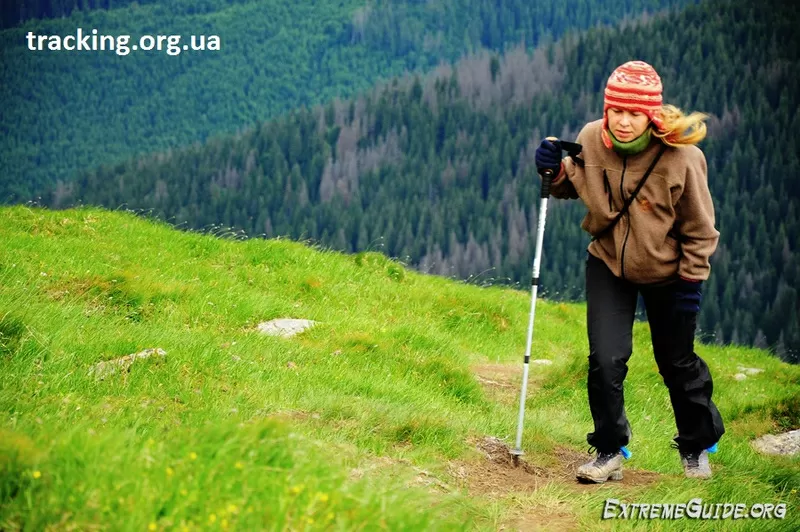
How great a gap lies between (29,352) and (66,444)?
11.9ft

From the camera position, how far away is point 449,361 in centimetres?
1265

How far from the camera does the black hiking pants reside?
27.3 feet

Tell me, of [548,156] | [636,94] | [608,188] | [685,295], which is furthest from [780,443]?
[636,94]

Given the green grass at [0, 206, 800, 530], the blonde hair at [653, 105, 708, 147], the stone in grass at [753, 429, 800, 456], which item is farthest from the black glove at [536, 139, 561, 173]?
the stone in grass at [753, 429, 800, 456]

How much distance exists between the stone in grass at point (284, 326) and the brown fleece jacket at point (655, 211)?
5316 millimetres

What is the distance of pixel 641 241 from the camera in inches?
320

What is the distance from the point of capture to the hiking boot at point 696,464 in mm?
8703

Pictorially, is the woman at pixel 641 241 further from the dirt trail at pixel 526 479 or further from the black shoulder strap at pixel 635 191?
the dirt trail at pixel 526 479

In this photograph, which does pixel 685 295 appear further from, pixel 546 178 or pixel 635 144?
pixel 546 178

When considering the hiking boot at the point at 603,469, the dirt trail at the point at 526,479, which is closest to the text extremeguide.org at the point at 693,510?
the dirt trail at the point at 526,479

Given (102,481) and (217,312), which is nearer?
(102,481)

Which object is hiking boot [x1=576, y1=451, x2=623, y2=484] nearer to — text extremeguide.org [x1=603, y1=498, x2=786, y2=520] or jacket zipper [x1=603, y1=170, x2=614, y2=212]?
text extremeguide.org [x1=603, y1=498, x2=786, y2=520]

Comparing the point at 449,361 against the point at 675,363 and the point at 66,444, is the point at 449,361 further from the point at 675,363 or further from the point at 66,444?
the point at 66,444

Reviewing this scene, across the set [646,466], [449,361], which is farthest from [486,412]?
[646,466]
